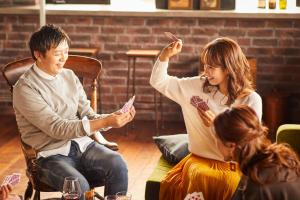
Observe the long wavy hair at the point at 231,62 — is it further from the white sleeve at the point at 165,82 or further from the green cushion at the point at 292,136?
the green cushion at the point at 292,136

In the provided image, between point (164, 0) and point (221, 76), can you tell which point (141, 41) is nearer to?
point (164, 0)

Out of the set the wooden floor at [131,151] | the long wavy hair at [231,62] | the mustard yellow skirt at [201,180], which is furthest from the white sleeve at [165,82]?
the wooden floor at [131,151]

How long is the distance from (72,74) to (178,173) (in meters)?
0.85

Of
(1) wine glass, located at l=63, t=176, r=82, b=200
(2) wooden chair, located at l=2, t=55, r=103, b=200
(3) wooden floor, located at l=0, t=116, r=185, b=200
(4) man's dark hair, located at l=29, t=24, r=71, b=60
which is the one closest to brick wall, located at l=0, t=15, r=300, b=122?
(3) wooden floor, located at l=0, t=116, r=185, b=200

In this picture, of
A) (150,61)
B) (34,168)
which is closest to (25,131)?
(34,168)

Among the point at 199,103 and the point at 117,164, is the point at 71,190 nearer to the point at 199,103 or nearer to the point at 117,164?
the point at 117,164

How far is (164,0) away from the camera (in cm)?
641

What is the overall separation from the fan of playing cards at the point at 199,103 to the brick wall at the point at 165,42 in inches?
106

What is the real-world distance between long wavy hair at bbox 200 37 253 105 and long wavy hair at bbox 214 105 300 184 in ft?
3.00

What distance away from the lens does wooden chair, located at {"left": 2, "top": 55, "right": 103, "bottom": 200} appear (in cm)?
365

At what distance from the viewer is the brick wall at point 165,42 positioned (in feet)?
20.8

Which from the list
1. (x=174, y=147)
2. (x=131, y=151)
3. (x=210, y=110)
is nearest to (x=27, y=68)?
(x=174, y=147)

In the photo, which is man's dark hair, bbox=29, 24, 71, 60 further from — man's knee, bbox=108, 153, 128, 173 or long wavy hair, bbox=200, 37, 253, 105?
long wavy hair, bbox=200, 37, 253, 105

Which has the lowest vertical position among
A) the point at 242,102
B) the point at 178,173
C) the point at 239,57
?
the point at 178,173
